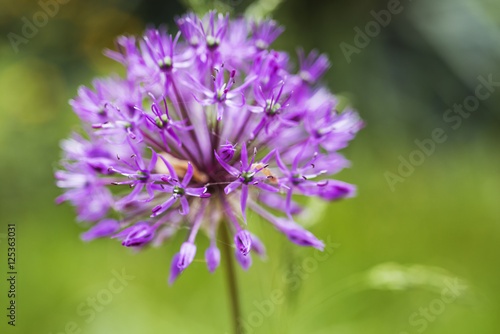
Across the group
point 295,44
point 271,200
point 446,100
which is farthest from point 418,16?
point 271,200

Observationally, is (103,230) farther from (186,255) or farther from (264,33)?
(264,33)

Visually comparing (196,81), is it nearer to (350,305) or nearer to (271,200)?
(271,200)

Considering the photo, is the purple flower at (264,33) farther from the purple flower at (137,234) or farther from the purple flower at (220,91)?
the purple flower at (137,234)

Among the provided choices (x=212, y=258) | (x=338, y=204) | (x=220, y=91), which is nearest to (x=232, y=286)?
(x=212, y=258)

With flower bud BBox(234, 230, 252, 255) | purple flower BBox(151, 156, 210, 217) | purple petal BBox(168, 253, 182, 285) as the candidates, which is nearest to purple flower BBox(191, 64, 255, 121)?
purple flower BBox(151, 156, 210, 217)

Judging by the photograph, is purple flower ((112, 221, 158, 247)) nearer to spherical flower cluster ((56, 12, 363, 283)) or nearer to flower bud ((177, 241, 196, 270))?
spherical flower cluster ((56, 12, 363, 283))

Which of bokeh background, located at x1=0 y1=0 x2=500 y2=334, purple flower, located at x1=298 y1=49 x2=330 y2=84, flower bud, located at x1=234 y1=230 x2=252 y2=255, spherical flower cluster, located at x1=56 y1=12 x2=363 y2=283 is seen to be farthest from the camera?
bokeh background, located at x1=0 y1=0 x2=500 y2=334
